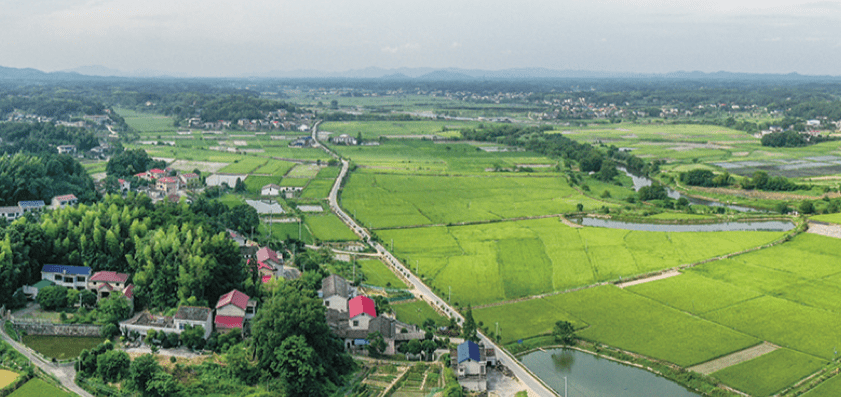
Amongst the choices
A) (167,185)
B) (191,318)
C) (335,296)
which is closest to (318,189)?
(167,185)

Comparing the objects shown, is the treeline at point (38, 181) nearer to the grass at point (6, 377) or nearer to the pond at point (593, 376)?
the grass at point (6, 377)

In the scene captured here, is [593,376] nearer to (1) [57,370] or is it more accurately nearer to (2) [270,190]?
(1) [57,370]

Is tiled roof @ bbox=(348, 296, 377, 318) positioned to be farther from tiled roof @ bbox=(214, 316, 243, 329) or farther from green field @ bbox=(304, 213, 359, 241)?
green field @ bbox=(304, 213, 359, 241)

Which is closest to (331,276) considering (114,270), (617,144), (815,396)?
(114,270)

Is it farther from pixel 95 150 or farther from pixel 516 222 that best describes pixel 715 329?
pixel 95 150

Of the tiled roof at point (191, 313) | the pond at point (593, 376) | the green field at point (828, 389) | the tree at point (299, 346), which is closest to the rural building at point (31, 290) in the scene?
the tiled roof at point (191, 313)

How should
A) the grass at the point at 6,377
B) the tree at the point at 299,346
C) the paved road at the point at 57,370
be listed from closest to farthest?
A: the grass at the point at 6,377
the paved road at the point at 57,370
the tree at the point at 299,346

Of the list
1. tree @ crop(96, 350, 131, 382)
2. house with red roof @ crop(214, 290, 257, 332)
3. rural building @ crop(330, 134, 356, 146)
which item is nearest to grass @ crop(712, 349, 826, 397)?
house with red roof @ crop(214, 290, 257, 332)
